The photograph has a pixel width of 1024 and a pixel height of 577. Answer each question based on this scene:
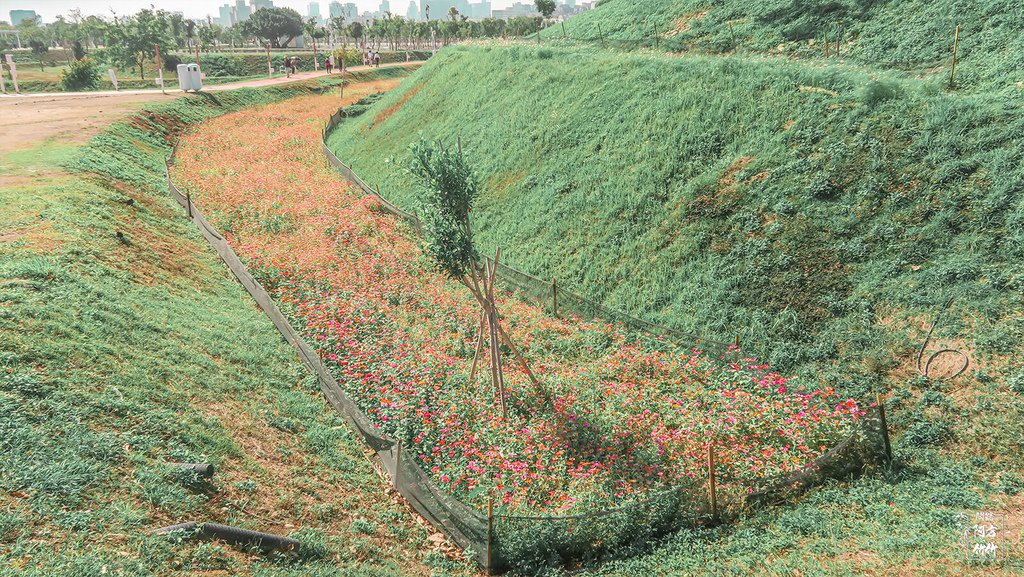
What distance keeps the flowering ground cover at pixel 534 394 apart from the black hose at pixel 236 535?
2.76 meters

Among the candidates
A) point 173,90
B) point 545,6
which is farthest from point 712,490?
point 545,6

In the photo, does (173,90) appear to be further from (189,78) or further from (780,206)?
(780,206)

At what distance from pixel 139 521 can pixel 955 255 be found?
678 inches

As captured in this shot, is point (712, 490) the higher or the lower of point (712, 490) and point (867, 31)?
the lower

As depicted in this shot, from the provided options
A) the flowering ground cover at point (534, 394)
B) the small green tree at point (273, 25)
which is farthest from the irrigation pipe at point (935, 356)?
the small green tree at point (273, 25)

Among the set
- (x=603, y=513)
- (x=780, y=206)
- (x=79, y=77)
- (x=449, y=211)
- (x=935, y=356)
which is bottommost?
(x=603, y=513)

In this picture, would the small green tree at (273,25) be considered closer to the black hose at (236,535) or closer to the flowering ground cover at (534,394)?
the flowering ground cover at (534,394)

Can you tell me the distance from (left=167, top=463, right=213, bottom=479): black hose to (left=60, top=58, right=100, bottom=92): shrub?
203ft

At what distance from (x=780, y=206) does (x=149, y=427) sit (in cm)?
1644

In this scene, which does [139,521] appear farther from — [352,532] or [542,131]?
[542,131]

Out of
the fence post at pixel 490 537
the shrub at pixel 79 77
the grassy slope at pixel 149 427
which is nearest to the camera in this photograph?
the grassy slope at pixel 149 427

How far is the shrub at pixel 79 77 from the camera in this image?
182ft

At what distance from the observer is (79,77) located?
55.9 m

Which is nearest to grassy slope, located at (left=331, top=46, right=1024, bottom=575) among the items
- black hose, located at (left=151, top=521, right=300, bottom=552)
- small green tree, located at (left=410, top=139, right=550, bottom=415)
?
black hose, located at (left=151, top=521, right=300, bottom=552)
